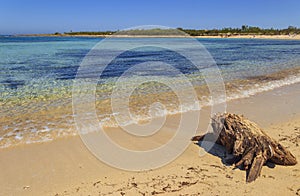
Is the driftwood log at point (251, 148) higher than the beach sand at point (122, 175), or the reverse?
the driftwood log at point (251, 148)

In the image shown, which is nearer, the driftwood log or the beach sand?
the beach sand

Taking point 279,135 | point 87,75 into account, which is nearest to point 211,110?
point 279,135

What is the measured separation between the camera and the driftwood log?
16.4 ft

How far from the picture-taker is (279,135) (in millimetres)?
6918

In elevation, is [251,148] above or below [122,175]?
above

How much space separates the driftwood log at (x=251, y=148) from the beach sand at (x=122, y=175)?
0.14m

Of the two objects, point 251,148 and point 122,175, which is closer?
point 122,175

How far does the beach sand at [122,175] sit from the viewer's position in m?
4.47

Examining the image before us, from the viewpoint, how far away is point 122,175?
16.4ft

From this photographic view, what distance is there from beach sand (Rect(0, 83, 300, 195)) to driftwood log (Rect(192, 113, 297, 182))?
0.47 feet

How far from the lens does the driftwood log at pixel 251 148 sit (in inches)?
196

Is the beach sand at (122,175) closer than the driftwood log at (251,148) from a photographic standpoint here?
Yes

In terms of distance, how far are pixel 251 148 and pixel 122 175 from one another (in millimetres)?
2463

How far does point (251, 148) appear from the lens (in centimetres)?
517
